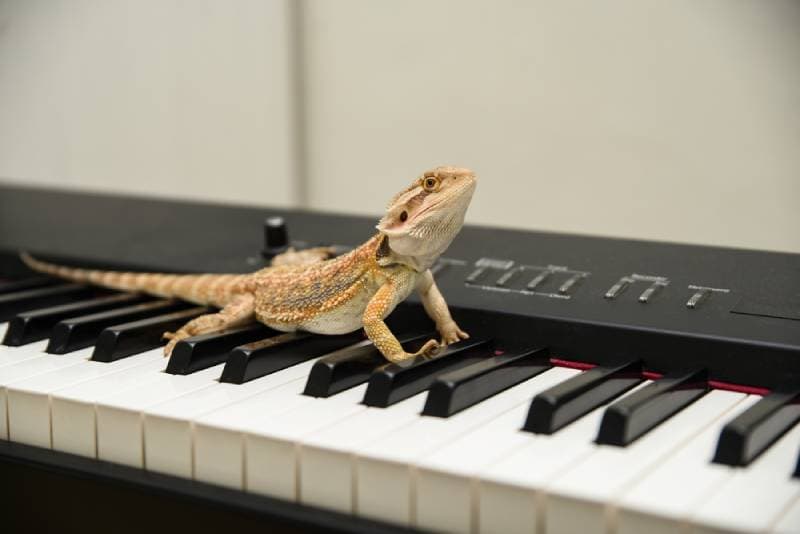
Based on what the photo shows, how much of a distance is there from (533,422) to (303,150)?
2597 millimetres

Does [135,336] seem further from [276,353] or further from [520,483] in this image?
[520,483]

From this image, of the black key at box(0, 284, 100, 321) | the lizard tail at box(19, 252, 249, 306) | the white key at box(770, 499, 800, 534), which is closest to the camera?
the white key at box(770, 499, 800, 534)

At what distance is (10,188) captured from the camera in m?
4.07

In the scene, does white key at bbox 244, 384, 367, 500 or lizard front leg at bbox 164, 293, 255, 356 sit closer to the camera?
white key at bbox 244, 384, 367, 500

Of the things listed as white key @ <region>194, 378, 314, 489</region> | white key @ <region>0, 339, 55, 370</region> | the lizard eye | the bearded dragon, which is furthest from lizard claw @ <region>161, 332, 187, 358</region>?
the lizard eye

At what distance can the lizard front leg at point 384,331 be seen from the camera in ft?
7.11

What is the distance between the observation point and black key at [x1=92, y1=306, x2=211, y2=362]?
7.70 feet

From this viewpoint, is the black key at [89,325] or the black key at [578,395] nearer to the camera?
the black key at [578,395]

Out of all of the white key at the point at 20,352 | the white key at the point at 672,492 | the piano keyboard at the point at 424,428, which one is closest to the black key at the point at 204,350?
the piano keyboard at the point at 424,428

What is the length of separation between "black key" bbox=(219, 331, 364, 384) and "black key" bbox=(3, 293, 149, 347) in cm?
54

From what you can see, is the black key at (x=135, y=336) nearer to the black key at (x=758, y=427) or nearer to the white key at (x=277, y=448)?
the white key at (x=277, y=448)

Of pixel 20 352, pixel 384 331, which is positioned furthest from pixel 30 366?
pixel 384 331

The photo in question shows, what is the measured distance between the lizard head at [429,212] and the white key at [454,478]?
0.51 metres

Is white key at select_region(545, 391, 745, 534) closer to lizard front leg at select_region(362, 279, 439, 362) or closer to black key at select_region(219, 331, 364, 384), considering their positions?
lizard front leg at select_region(362, 279, 439, 362)
